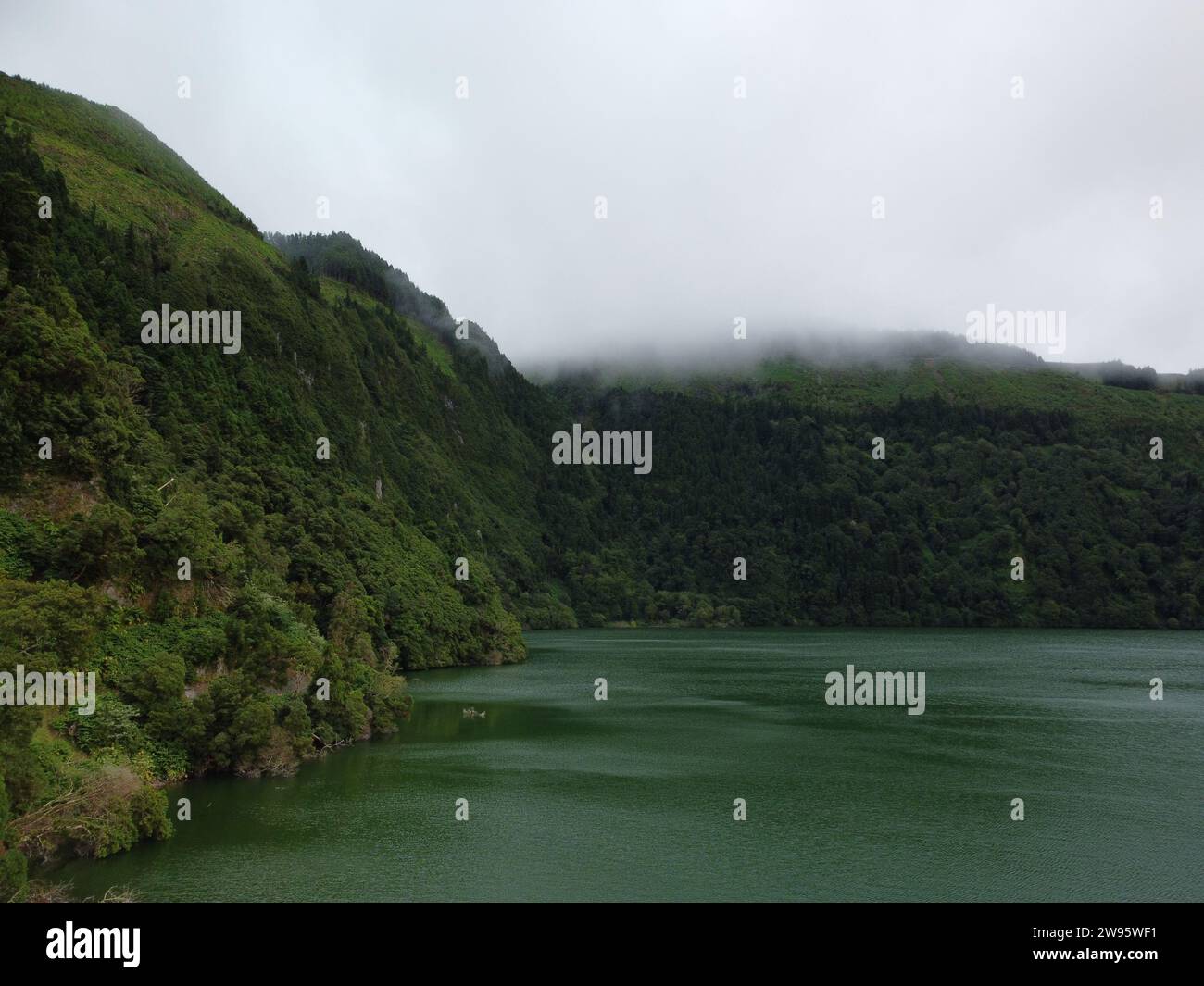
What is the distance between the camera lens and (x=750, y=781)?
52.5 metres

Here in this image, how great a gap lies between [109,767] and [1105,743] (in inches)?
2339

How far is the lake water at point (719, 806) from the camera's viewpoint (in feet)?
116

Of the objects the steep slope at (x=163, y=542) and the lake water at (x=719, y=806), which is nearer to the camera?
the lake water at (x=719, y=806)

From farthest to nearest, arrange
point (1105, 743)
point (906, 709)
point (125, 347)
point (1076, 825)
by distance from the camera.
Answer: point (125, 347)
point (906, 709)
point (1105, 743)
point (1076, 825)

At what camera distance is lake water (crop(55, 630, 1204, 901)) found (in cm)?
3550

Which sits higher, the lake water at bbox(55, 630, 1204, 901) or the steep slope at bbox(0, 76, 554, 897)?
the steep slope at bbox(0, 76, 554, 897)

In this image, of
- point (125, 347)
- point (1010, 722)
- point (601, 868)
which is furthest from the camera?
point (125, 347)

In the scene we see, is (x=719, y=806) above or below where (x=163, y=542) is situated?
below

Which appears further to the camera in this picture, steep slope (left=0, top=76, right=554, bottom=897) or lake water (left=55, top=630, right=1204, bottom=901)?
steep slope (left=0, top=76, right=554, bottom=897)

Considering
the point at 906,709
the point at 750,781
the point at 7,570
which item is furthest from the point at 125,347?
the point at 906,709

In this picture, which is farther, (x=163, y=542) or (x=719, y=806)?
(x=163, y=542)

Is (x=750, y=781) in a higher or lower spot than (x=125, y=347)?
lower

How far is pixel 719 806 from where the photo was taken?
46.8 meters

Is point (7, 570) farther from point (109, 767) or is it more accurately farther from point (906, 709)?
point (906, 709)
